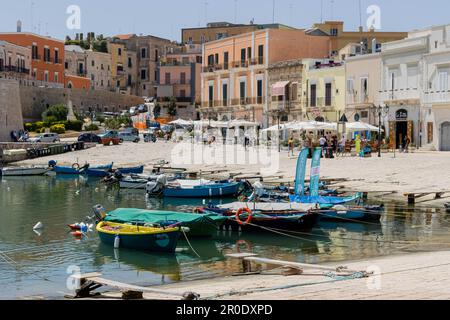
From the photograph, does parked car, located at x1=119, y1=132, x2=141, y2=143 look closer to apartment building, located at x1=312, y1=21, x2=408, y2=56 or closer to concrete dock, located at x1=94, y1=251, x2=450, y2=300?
apartment building, located at x1=312, y1=21, x2=408, y2=56

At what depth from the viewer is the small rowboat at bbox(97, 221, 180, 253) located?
21359 millimetres

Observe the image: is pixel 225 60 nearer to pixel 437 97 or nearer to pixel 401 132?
pixel 401 132

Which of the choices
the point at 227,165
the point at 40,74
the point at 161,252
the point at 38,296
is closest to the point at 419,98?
the point at 227,165

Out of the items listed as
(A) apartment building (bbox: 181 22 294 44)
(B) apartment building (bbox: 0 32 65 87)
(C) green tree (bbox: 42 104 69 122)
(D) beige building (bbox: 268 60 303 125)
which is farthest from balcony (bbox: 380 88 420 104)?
(A) apartment building (bbox: 181 22 294 44)

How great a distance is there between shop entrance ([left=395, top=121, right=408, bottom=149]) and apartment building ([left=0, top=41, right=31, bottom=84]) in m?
40.0

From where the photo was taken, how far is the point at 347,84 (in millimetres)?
53312

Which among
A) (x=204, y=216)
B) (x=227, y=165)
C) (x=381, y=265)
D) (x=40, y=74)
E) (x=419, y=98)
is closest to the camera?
(x=381, y=265)

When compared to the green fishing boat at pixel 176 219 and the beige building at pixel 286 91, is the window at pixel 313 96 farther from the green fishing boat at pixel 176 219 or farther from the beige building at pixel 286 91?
the green fishing boat at pixel 176 219

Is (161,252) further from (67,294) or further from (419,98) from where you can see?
(419,98)

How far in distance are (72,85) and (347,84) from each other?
45.1m

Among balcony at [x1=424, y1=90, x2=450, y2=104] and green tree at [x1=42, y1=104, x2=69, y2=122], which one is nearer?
balcony at [x1=424, y1=90, x2=450, y2=104]

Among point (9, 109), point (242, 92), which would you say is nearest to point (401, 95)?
point (242, 92)

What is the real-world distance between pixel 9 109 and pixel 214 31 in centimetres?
4269

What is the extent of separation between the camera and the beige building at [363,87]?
50625 millimetres
